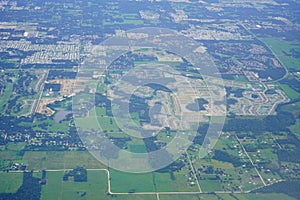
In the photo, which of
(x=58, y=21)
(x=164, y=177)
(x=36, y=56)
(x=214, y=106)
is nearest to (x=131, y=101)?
(x=214, y=106)

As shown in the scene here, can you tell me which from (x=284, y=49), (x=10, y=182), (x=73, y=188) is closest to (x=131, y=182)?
(x=73, y=188)

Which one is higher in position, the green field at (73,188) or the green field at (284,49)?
the green field at (73,188)

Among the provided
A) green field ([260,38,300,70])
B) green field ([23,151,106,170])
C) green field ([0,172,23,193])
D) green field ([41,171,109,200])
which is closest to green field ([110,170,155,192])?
green field ([41,171,109,200])

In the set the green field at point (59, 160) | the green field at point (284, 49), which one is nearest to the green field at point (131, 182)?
the green field at point (59, 160)

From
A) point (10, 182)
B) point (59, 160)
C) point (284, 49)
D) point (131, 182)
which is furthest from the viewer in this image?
point (284, 49)

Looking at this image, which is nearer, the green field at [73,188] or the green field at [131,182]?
the green field at [73,188]

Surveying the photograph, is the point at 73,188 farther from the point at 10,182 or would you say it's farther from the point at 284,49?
the point at 284,49

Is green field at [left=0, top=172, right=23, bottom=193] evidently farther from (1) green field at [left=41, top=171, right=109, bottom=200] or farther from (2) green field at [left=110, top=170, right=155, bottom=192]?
(2) green field at [left=110, top=170, right=155, bottom=192]

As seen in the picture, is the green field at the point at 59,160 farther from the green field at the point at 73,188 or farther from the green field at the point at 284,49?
the green field at the point at 284,49
